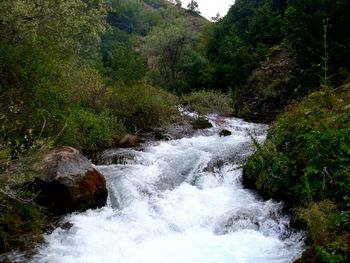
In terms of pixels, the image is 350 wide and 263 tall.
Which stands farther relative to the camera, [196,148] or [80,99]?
[80,99]

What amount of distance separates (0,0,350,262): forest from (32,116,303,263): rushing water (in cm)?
56

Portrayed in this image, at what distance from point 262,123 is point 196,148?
8.97 meters

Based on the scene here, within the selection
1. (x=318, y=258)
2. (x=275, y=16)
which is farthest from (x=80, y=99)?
(x=275, y=16)

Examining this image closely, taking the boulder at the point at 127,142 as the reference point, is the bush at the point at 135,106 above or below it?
above

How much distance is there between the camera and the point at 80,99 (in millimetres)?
16547

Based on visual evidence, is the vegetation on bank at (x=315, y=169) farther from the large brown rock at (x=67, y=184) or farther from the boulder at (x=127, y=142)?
the boulder at (x=127, y=142)

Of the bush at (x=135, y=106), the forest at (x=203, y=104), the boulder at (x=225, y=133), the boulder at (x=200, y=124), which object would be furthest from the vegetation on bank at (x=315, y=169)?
the boulder at (x=200, y=124)

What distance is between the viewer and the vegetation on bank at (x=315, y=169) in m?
6.14

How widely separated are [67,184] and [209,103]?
20.0 m

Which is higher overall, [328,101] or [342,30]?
[342,30]

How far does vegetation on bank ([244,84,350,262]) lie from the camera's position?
6.14 meters

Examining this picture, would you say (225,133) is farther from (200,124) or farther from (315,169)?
(315,169)

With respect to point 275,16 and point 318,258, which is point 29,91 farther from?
point 275,16

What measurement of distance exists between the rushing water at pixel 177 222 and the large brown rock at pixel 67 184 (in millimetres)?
277
